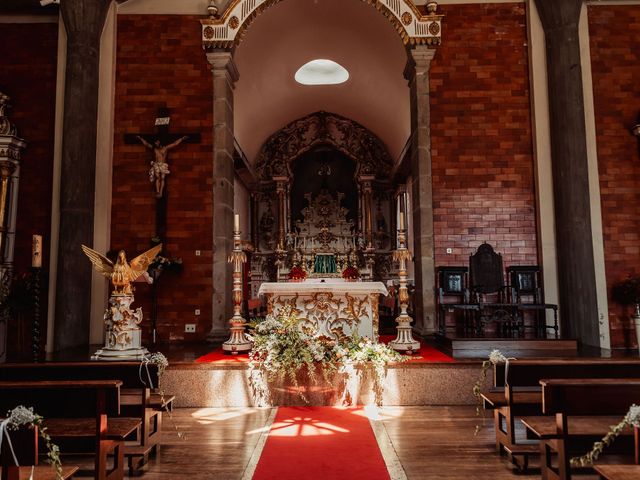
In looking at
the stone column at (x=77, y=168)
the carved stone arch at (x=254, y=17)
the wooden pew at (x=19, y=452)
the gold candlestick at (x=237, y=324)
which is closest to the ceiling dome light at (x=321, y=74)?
the carved stone arch at (x=254, y=17)

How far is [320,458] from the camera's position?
11.3ft

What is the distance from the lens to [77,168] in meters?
7.27

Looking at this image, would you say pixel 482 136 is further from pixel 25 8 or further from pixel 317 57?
pixel 25 8

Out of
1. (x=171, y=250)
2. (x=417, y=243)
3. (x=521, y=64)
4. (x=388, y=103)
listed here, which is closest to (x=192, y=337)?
(x=171, y=250)

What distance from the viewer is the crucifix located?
7.74m

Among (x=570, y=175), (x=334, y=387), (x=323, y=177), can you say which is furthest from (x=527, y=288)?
(x=323, y=177)

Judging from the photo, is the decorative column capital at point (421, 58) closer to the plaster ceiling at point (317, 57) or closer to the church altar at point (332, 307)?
the plaster ceiling at point (317, 57)

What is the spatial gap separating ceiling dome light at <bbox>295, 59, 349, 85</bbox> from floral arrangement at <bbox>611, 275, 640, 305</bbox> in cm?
770

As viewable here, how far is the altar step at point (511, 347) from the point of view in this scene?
225 inches

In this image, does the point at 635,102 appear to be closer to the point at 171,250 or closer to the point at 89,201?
the point at 171,250

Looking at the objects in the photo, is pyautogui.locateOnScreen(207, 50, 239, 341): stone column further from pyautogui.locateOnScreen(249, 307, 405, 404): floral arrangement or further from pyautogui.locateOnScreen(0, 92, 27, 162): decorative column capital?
pyautogui.locateOnScreen(0, 92, 27, 162): decorative column capital

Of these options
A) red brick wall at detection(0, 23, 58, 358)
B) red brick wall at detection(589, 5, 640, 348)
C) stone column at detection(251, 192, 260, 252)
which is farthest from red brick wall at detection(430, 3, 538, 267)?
stone column at detection(251, 192, 260, 252)

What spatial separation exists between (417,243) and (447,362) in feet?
9.59

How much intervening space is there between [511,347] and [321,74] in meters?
8.89
